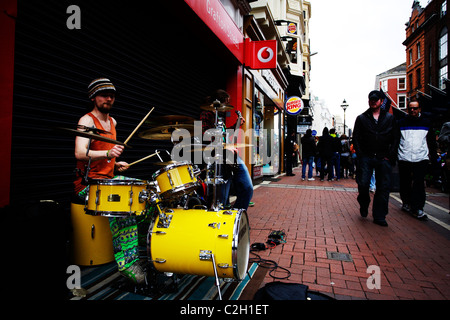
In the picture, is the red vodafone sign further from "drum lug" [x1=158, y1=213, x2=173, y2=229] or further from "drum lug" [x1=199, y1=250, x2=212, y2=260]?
"drum lug" [x1=199, y1=250, x2=212, y2=260]

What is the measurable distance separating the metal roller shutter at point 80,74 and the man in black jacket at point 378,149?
3392 millimetres

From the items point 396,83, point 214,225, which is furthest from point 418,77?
point 214,225

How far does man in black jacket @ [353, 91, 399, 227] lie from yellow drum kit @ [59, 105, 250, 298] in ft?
10.5

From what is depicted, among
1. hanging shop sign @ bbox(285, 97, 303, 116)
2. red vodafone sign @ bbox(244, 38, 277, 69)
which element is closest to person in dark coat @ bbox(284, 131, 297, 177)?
hanging shop sign @ bbox(285, 97, 303, 116)

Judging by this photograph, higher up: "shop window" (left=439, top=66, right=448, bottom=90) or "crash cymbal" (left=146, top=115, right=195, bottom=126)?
"shop window" (left=439, top=66, right=448, bottom=90)

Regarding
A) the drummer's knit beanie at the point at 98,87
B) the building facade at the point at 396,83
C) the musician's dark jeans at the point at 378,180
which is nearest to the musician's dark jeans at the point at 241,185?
the drummer's knit beanie at the point at 98,87

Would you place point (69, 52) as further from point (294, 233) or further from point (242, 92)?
point (242, 92)

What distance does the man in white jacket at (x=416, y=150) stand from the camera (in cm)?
479

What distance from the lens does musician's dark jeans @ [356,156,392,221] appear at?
439 cm

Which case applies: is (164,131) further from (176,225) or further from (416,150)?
(416,150)

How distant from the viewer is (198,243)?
203 centimetres

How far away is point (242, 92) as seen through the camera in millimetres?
8031
